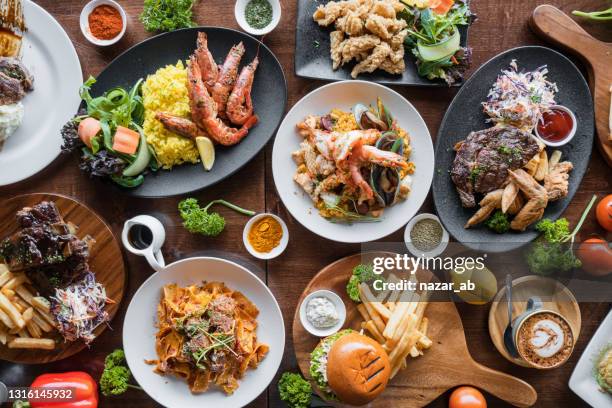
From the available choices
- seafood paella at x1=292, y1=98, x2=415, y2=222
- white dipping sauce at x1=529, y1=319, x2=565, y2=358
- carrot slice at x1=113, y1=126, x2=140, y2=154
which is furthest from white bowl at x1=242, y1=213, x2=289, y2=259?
white dipping sauce at x1=529, y1=319, x2=565, y2=358

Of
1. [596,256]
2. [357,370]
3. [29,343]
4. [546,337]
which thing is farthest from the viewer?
[596,256]

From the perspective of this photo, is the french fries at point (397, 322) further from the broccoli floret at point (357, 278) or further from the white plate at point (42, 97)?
the white plate at point (42, 97)

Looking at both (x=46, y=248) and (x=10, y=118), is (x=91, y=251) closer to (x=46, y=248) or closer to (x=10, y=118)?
(x=46, y=248)

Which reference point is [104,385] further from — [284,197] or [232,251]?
[284,197]

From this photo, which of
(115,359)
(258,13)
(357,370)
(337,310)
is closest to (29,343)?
(115,359)

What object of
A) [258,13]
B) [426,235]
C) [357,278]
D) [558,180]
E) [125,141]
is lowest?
[357,278]

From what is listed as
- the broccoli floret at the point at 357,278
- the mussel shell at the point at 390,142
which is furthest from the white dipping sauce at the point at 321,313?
the mussel shell at the point at 390,142

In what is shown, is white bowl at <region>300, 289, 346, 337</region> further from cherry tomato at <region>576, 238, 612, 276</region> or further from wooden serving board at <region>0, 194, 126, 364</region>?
cherry tomato at <region>576, 238, 612, 276</region>

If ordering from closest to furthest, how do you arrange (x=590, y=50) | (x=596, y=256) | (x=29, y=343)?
1. (x=29, y=343)
2. (x=596, y=256)
3. (x=590, y=50)
